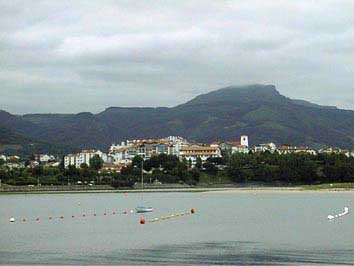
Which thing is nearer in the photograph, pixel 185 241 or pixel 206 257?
pixel 206 257

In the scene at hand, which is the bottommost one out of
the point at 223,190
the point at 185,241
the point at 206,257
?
the point at 206,257

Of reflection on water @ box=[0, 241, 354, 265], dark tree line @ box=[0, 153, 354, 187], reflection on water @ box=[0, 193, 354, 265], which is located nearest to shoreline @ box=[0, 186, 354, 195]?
dark tree line @ box=[0, 153, 354, 187]

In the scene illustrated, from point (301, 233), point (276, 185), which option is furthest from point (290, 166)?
point (301, 233)

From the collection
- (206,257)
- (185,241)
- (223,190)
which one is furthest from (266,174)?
(206,257)

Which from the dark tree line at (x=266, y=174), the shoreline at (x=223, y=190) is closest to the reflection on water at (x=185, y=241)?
the shoreline at (x=223, y=190)

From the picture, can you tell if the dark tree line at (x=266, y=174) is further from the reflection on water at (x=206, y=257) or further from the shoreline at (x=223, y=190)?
the reflection on water at (x=206, y=257)

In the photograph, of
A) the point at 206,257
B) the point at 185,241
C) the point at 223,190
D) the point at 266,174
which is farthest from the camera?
the point at 266,174

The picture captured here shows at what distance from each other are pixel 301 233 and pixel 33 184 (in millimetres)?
130776

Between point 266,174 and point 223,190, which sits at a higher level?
point 266,174

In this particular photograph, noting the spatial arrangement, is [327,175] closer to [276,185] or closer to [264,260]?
[276,185]

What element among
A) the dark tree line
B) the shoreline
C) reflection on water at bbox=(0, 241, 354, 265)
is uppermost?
the dark tree line

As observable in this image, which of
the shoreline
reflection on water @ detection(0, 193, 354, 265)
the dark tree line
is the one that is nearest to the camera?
reflection on water @ detection(0, 193, 354, 265)

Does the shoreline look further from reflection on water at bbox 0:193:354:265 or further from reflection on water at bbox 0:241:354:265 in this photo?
reflection on water at bbox 0:241:354:265

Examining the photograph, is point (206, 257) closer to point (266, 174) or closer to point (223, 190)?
point (223, 190)
